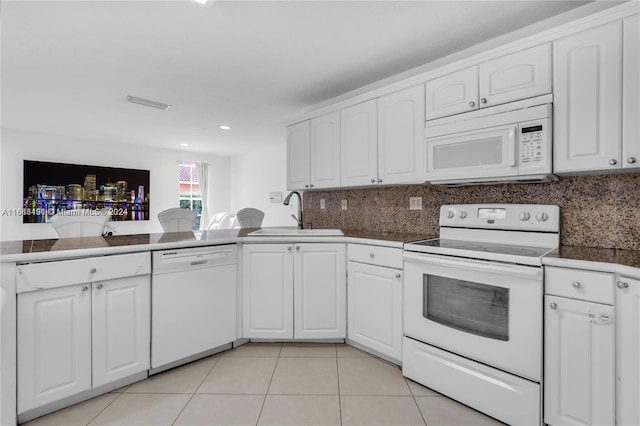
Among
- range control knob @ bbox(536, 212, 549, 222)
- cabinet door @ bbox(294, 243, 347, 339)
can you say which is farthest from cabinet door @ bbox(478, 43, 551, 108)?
cabinet door @ bbox(294, 243, 347, 339)

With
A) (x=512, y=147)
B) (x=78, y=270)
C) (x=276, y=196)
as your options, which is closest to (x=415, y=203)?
(x=512, y=147)

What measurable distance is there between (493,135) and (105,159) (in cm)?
662

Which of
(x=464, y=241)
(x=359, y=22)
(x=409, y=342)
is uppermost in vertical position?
(x=359, y=22)

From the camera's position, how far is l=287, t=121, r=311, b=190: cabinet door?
10.4 feet

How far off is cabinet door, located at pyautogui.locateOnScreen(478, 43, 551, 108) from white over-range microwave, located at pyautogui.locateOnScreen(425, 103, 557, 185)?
0.09 metres

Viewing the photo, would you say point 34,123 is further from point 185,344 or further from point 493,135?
point 493,135

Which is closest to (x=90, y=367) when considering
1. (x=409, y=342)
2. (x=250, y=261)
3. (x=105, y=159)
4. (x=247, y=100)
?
(x=250, y=261)

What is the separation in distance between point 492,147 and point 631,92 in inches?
25.0

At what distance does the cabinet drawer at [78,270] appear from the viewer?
5.16 ft

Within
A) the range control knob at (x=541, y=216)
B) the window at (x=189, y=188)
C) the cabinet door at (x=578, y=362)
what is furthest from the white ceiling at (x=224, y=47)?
the window at (x=189, y=188)

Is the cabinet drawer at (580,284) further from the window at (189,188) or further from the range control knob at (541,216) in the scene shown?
the window at (189,188)

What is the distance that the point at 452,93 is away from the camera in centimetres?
211

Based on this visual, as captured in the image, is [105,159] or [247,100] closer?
[247,100]

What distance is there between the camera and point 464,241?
2.17 metres
